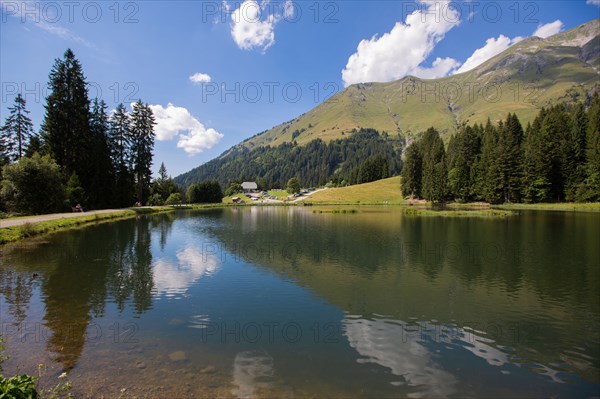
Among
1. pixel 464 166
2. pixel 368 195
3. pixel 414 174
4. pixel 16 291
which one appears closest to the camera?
pixel 16 291

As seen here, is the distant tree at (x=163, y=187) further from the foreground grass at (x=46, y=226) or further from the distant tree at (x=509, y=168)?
the distant tree at (x=509, y=168)

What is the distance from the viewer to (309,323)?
12.6m

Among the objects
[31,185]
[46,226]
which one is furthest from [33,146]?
[46,226]

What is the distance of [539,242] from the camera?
29.0 metres

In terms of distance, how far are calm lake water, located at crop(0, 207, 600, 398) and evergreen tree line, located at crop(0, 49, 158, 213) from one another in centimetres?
2643

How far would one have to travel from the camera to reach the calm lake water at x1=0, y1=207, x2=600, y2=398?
28.3 feet

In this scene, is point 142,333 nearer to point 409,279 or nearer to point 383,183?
point 409,279

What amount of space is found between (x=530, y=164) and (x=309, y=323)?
91.3 m

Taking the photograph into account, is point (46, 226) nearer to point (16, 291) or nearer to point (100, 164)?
point (16, 291)

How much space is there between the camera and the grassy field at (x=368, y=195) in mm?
118319

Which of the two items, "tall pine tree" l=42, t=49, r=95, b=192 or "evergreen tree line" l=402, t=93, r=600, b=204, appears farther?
"evergreen tree line" l=402, t=93, r=600, b=204

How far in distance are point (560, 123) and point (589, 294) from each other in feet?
295

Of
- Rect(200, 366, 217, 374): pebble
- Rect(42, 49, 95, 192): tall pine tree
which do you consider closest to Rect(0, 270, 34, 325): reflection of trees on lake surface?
Rect(200, 366, 217, 374): pebble

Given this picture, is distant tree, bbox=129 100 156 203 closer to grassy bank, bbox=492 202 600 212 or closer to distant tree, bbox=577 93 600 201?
grassy bank, bbox=492 202 600 212
